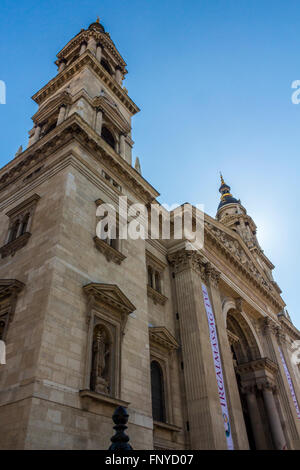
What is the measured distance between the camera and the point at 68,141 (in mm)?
18656

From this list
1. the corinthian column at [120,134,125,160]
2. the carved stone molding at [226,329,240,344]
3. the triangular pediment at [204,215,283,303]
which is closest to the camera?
the corinthian column at [120,134,125,160]

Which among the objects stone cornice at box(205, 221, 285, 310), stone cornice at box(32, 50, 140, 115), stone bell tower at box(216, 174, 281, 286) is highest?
stone bell tower at box(216, 174, 281, 286)

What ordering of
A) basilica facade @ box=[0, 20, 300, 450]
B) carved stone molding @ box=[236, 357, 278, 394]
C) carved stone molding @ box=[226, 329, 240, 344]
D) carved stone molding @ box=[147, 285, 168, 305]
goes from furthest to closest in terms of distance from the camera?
carved stone molding @ box=[236, 357, 278, 394], carved stone molding @ box=[226, 329, 240, 344], carved stone molding @ box=[147, 285, 168, 305], basilica facade @ box=[0, 20, 300, 450]

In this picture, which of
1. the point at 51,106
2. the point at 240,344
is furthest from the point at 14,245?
the point at 240,344

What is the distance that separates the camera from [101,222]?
58.1 ft

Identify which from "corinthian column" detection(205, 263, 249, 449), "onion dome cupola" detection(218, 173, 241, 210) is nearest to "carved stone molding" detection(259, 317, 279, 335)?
"corinthian column" detection(205, 263, 249, 449)

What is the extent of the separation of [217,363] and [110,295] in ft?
27.6

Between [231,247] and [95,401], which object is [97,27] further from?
[95,401]

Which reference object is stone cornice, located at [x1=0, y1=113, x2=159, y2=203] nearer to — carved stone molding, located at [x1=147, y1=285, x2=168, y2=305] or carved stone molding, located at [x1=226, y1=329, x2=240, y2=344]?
carved stone molding, located at [x1=147, y1=285, x2=168, y2=305]

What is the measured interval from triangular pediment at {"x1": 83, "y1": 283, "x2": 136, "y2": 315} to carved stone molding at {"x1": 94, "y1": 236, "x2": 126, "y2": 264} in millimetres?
2024

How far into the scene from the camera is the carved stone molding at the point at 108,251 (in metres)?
16.6

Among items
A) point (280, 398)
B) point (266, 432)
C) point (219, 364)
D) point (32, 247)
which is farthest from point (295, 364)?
point (32, 247)

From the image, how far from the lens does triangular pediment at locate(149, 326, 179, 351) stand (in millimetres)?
18359
